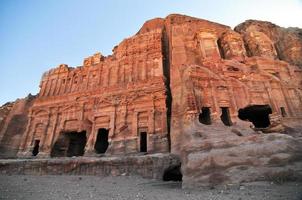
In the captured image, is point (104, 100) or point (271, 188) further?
point (104, 100)

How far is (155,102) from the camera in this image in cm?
2170

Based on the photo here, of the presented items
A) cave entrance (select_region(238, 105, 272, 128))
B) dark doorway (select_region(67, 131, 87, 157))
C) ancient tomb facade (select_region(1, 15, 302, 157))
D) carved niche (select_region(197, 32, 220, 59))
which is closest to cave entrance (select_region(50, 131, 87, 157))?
dark doorway (select_region(67, 131, 87, 157))

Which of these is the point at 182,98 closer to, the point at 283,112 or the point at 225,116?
the point at 225,116

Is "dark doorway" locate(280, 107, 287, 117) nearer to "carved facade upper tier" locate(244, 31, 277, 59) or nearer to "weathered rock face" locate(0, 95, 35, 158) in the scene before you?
"carved facade upper tier" locate(244, 31, 277, 59)

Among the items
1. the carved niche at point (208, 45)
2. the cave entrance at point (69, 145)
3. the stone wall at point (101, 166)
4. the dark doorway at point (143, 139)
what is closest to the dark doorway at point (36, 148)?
the cave entrance at point (69, 145)

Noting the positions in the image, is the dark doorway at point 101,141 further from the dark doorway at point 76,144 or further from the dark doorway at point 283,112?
the dark doorway at point 283,112

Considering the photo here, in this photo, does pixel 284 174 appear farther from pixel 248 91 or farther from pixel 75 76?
pixel 75 76

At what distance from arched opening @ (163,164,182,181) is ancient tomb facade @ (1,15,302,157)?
177 cm

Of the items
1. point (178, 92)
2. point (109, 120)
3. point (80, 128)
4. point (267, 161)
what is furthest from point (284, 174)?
point (80, 128)

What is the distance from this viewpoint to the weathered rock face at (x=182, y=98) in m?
13.8

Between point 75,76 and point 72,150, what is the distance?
9272 mm

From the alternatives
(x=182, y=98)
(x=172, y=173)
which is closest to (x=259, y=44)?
(x=182, y=98)

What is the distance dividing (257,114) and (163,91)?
9.23m

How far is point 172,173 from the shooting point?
562 inches
